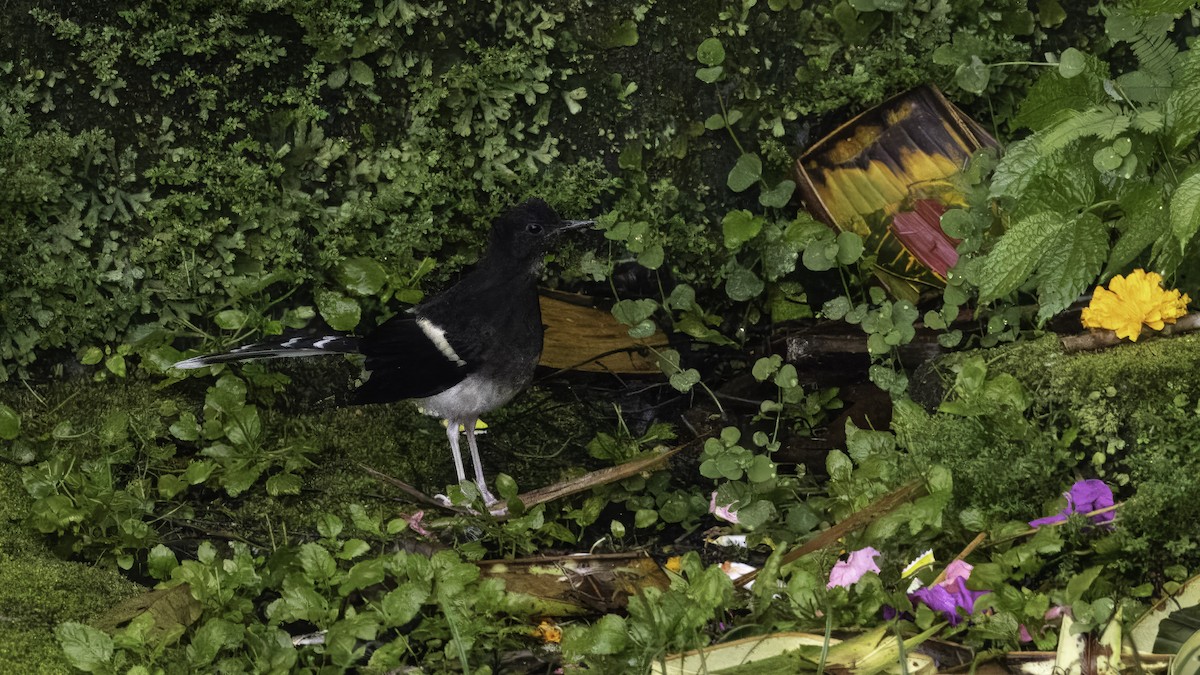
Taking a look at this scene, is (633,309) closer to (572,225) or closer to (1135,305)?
(572,225)

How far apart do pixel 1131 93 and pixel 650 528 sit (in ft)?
6.05

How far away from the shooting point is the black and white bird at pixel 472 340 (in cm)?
381

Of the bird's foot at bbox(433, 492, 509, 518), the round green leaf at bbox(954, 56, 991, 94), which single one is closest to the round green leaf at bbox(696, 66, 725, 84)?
the round green leaf at bbox(954, 56, 991, 94)

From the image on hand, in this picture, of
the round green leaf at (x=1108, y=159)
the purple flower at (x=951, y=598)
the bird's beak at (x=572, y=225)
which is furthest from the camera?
the bird's beak at (x=572, y=225)

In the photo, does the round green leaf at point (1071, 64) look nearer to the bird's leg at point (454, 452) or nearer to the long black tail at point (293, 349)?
the bird's leg at point (454, 452)

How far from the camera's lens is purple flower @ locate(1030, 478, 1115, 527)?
3.09m

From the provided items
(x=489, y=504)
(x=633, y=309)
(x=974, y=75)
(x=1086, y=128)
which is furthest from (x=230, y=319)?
(x=1086, y=128)

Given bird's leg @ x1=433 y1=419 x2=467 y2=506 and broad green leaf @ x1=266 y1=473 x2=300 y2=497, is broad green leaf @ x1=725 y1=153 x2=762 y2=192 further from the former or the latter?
broad green leaf @ x1=266 y1=473 x2=300 y2=497

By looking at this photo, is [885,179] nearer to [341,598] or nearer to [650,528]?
[650,528]

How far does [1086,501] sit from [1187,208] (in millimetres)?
727

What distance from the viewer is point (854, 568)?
10.3 ft

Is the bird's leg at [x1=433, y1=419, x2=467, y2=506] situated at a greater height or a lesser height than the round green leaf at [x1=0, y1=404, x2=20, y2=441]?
lesser

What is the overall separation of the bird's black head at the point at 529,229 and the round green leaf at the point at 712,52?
694 mm

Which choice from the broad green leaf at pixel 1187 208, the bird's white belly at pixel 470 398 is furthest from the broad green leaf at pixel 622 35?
the broad green leaf at pixel 1187 208
